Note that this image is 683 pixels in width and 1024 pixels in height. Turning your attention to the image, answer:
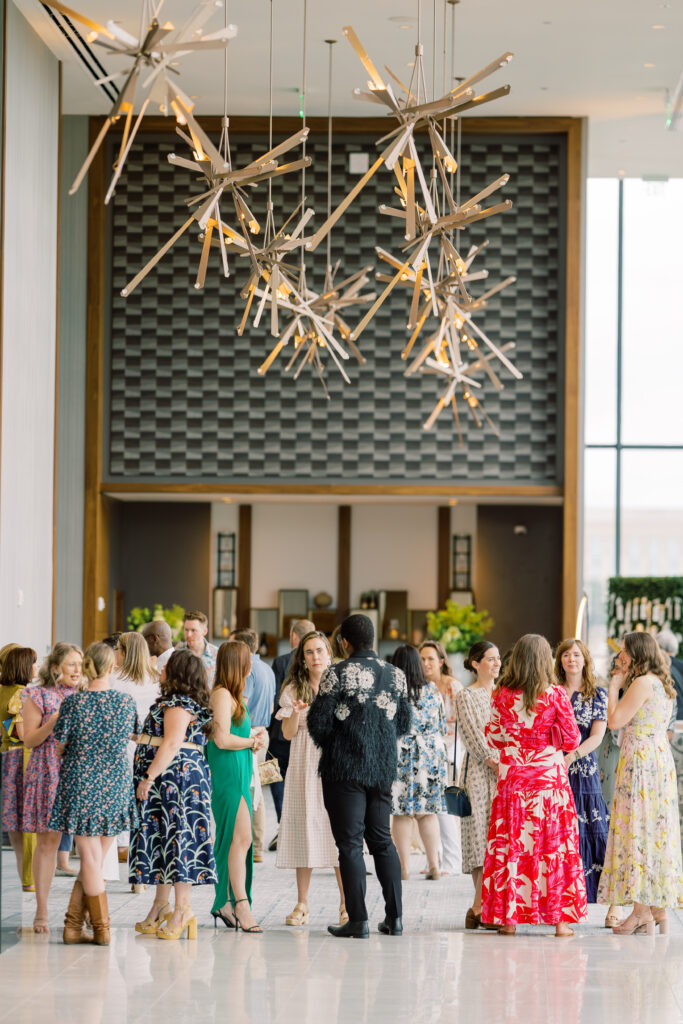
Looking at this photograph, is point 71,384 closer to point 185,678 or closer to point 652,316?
point 652,316

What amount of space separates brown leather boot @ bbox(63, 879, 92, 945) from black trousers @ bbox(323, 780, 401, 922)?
47.7 inches

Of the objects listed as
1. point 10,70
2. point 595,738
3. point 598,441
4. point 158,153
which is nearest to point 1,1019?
point 595,738

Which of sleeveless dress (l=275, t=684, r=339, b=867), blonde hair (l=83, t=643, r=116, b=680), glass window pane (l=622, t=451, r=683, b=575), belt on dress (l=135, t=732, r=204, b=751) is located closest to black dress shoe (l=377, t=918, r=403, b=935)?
sleeveless dress (l=275, t=684, r=339, b=867)

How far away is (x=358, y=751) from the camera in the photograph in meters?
6.35

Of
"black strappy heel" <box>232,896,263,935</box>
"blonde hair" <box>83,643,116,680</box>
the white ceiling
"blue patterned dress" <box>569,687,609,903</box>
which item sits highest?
the white ceiling

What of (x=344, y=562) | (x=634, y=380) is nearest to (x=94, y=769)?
(x=344, y=562)

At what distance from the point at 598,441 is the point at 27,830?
11553 mm

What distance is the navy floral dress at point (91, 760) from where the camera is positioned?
6.11 meters

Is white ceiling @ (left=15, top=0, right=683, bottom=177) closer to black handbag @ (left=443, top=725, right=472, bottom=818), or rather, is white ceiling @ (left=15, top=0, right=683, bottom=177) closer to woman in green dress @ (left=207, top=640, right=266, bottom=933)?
woman in green dress @ (left=207, top=640, right=266, bottom=933)

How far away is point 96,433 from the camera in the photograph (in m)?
13.9

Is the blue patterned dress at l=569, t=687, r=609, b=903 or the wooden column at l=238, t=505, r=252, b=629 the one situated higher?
the wooden column at l=238, t=505, r=252, b=629

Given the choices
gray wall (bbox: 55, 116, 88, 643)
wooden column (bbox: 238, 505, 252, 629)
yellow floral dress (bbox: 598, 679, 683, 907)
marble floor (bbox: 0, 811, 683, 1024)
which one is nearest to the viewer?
marble floor (bbox: 0, 811, 683, 1024)

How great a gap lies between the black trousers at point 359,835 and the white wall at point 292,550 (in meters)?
9.53

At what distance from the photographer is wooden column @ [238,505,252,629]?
52.5 feet
